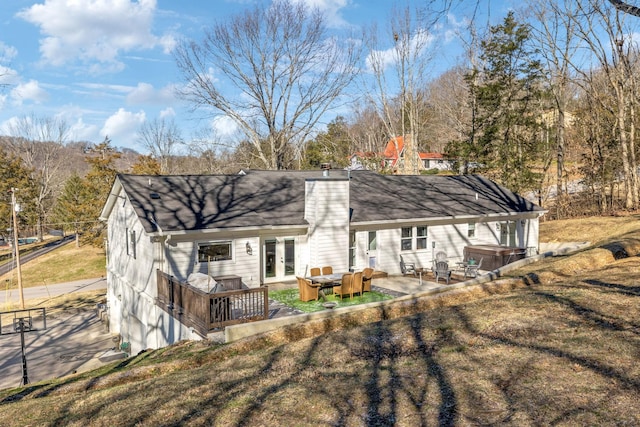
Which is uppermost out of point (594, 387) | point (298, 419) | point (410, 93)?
point (410, 93)

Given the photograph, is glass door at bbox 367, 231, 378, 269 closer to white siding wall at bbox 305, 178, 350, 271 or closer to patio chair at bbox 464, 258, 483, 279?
white siding wall at bbox 305, 178, 350, 271

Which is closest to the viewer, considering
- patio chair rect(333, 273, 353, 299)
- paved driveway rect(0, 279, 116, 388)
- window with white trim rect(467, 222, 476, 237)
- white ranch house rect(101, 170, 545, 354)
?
patio chair rect(333, 273, 353, 299)

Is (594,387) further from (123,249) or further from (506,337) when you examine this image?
(123,249)

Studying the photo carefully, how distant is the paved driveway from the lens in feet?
57.8

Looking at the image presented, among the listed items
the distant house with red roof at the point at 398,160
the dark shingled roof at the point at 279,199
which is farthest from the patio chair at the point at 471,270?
the distant house with red roof at the point at 398,160

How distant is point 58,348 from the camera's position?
2067 centimetres

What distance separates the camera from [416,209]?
2059 centimetres

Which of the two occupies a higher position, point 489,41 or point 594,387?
point 489,41

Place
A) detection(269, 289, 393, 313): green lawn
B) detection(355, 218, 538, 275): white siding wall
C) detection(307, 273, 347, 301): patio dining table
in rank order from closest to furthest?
detection(269, 289, 393, 313): green lawn → detection(307, 273, 347, 301): patio dining table → detection(355, 218, 538, 275): white siding wall

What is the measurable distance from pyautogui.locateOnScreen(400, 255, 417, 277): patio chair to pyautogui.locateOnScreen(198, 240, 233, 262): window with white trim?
23.0 ft

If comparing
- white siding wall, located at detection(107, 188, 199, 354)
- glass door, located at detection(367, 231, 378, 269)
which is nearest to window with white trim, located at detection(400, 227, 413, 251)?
glass door, located at detection(367, 231, 378, 269)

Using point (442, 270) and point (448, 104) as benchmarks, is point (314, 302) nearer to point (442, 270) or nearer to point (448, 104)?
point (442, 270)

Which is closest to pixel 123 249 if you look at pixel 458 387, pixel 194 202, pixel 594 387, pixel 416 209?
pixel 194 202

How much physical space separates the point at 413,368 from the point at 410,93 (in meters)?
35.7
